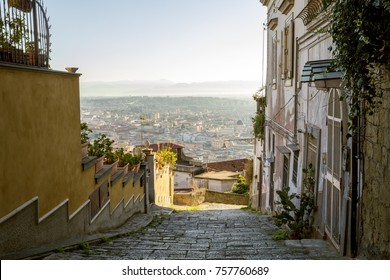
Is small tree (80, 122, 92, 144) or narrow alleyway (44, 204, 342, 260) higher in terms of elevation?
small tree (80, 122, 92, 144)

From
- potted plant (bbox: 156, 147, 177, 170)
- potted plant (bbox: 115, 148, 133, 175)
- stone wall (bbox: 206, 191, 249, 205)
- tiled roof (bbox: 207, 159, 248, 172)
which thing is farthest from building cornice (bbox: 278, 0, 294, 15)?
tiled roof (bbox: 207, 159, 248, 172)

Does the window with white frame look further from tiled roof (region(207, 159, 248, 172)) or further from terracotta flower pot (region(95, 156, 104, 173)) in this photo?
tiled roof (region(207, 159, 248, 172))

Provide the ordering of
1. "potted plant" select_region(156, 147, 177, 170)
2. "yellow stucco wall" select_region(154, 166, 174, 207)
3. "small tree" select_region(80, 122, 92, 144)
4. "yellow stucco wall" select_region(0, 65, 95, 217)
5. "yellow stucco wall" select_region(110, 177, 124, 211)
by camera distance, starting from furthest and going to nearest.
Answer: "potted plant" select_region(156, 147, 177, 170) → "yellow stucco wall" select_region(154, 166, 174, 207) → "yellow stucco wall" select_region(110, 177, 124, 211) → "small tree" select_region(80, 122, 92, 144) → "yellow stucco wall" select_region(0, 65, 95, 217)

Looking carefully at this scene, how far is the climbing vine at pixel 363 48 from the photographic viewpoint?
12.4 ft

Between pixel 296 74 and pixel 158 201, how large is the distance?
9022 mm

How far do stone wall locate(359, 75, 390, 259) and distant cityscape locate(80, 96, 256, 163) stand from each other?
4.72 m

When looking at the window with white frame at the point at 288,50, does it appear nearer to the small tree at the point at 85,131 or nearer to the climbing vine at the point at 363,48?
the small tree at the point at 85,131

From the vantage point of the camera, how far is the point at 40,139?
534cm

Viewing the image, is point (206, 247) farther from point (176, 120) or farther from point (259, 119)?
point (176, 120)

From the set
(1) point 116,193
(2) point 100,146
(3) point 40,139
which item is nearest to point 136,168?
(1) point 116,193

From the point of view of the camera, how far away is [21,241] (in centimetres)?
480

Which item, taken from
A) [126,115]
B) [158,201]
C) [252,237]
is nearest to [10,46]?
[252,237]

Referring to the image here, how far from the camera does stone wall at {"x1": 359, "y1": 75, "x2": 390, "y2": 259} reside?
160 inches

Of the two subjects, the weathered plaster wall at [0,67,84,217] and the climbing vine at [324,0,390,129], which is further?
the weathered plaster wall at [0,67,84,217]
